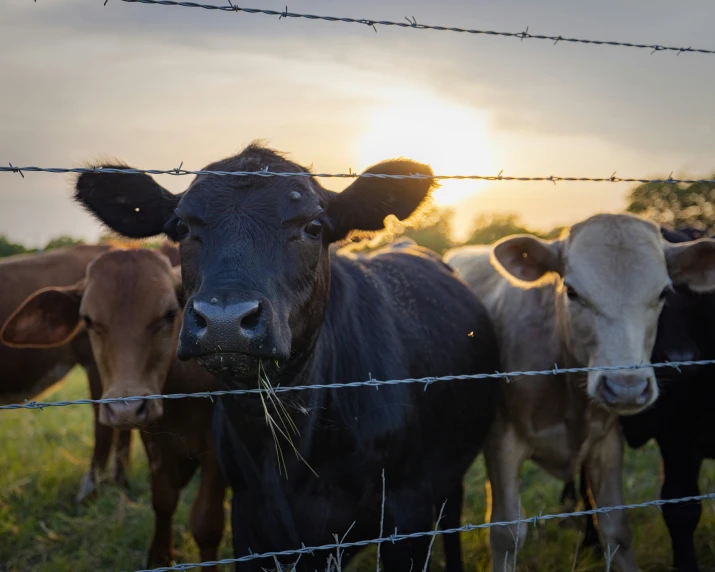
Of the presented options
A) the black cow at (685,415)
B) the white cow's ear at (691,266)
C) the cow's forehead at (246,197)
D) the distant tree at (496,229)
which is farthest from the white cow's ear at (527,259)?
the distant tree at (496,229)

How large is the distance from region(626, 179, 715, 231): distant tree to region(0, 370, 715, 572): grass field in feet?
25.0

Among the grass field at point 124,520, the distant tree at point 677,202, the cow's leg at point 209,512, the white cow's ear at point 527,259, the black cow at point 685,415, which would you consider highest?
the distant tree at point 677,202

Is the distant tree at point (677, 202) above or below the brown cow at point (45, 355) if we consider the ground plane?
above

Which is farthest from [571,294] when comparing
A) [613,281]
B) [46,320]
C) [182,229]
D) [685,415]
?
[46,320]

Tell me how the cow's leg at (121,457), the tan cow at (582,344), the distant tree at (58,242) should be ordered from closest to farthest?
the tan cow at (582,344), the cow's leg at (121,457), the distant tree at (58,242)

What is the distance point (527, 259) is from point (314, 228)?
5.00 ft

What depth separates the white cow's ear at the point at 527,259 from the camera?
151 inches

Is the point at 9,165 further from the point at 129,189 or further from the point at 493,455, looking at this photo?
the point at 493,455

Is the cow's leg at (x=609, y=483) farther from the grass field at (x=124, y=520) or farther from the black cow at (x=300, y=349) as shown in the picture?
the black cow at (x=300, y=349)

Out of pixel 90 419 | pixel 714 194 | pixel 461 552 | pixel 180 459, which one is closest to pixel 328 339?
pixel 180 459

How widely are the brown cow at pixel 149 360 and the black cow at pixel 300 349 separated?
49 cm

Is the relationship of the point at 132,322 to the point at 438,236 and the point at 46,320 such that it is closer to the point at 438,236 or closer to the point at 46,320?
the point at 46,320

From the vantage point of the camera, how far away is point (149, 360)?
365 cm

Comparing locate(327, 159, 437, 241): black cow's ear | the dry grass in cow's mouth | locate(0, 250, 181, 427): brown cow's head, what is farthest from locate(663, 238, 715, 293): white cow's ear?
locate(0, 250, 181, 427): brown cow's head
